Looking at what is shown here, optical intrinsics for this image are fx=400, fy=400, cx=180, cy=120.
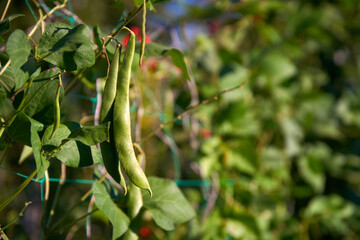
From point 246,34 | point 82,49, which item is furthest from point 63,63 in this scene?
point 246,34

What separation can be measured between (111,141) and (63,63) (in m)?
0.12

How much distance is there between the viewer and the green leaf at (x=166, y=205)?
68 cm

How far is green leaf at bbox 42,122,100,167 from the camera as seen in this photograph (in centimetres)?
51

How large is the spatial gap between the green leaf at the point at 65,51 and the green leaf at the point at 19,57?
28 mm

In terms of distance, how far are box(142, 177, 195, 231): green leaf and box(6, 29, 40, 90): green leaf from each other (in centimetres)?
32

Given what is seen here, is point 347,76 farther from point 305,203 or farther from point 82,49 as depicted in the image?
point 82,49

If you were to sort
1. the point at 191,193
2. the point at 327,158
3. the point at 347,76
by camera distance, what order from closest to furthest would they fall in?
1. the point at 191,193
2. the point at 327,158
3. the point at 347,76

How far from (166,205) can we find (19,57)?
0.37 meters

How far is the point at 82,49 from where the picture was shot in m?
0.50

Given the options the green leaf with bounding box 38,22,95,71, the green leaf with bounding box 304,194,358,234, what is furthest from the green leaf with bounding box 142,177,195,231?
the green leaf with bounding box 304,194,358,234

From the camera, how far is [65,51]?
0.51 m

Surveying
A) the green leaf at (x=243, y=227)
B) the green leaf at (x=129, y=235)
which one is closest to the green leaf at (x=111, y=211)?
the green leaf at (x=129, y=235)

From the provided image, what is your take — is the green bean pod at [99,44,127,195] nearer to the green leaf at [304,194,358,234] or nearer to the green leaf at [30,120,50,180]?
the green leaf at [30,120,50,180]

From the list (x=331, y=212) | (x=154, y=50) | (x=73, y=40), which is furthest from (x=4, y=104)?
(x=331, y=212)
